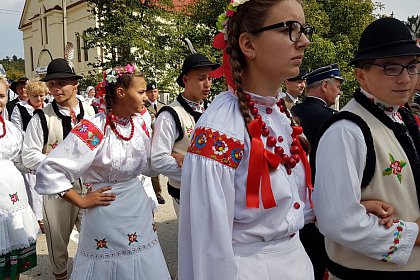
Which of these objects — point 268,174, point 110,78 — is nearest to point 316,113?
point 110,78

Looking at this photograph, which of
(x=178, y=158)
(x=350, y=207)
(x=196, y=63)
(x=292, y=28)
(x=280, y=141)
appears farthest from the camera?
(x=196, y=63)

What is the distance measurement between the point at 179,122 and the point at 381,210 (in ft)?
8.15

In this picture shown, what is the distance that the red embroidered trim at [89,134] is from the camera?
2.89 metres

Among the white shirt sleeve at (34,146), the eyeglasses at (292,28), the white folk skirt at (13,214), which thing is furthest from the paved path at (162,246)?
the eyeglasses at (292,28)

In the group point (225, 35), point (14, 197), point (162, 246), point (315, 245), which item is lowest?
point (162, 246)

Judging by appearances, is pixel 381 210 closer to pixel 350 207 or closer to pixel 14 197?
pixel 350 207

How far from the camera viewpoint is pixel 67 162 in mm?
2795

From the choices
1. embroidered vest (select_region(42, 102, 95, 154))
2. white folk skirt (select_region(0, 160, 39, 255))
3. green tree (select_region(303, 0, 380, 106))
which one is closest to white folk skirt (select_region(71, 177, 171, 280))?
white folk skirt (select_region(0, 160, 39, 255))

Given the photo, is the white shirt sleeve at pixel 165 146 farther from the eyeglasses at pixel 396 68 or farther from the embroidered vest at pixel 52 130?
the eyeglasses at pixel 396 68

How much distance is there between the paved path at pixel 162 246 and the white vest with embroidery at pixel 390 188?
2909 millimetres

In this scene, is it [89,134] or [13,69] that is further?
[13,69]

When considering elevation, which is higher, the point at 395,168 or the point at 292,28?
the point at 292,28

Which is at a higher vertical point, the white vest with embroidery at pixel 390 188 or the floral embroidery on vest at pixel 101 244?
the white vest with embroidery at pixel 390 188

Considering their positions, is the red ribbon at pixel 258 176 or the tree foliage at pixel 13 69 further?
the tree foliage at pixel 13 69
